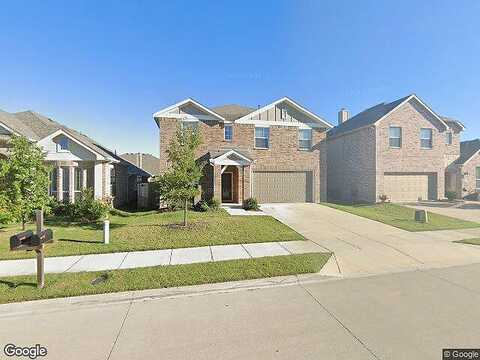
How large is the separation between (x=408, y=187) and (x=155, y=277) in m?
22.2

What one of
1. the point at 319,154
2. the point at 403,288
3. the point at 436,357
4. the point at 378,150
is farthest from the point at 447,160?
the point at 436,357

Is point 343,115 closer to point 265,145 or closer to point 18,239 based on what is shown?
point 265,145

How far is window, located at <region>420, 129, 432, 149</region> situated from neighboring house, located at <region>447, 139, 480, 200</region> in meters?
4.45

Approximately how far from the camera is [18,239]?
4.94 m

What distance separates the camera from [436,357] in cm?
316

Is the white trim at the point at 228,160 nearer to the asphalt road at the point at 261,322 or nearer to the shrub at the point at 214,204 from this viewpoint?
the shrub at the point at 214,204

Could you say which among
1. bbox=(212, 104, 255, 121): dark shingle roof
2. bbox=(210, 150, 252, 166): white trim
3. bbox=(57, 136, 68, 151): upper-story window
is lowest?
bbox=(210, 150, 252, 166): white trim

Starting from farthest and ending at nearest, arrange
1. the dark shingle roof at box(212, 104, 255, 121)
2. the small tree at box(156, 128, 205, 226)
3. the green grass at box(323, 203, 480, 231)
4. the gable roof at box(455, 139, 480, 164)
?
the gable roof at box(455, 139, 480, 164) < the dark shingle roof at box(212, 104, 255, 121) < the green grass at box(323, 203, 480, 231) < the small tree at box(156, 128, 205, 226)

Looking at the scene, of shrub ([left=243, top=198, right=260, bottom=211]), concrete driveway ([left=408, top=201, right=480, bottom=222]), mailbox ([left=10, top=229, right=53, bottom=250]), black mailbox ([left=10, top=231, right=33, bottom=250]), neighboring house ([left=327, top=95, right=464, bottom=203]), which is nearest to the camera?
black mailbox ([left=10, top=231, right=33, bottom=250])

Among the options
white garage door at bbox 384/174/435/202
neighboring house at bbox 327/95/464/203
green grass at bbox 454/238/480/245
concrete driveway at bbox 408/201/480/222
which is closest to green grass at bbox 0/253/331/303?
green grass at bbox 454/238/480/245

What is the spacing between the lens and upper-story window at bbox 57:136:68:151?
15913mm

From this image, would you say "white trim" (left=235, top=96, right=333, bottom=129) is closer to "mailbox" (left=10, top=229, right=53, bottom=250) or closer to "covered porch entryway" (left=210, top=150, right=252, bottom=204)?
"covered porch entryway" (left=210, top=150, right=252, bottom=204)

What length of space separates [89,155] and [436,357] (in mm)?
18129

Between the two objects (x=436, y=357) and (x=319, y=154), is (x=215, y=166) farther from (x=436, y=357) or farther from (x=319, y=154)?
(x=436, y=357)
